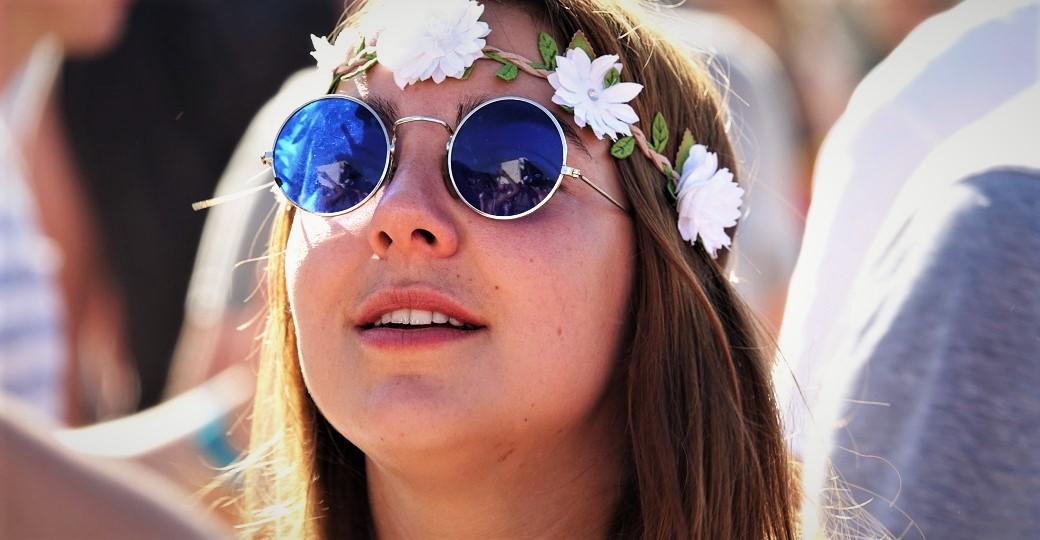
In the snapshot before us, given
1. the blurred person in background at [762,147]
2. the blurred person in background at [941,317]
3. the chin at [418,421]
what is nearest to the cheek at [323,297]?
the chin at [418,421]

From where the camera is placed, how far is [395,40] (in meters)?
2.03

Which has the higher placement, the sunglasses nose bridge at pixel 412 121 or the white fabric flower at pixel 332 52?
the white fabric flower at pixel 332 52

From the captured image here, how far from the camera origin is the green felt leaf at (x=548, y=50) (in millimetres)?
2031

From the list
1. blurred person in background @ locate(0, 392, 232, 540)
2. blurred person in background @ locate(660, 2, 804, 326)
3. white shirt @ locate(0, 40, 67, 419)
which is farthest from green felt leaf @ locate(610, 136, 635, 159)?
white shirt @ locate(0, 40, 67, 419)

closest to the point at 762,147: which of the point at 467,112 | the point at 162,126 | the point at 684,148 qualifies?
the point at 684,148

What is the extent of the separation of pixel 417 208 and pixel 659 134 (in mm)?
530

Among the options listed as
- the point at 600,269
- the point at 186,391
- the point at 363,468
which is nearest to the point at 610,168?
the point at 600,269

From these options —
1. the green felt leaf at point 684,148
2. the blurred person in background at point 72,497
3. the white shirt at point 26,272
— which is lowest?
the white shirt at point 26,272

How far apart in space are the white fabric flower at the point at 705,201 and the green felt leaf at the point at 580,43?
28cm

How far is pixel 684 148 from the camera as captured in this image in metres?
2.16

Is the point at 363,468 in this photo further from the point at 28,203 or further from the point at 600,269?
the point at 28,203

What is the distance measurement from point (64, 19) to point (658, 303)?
132 inches

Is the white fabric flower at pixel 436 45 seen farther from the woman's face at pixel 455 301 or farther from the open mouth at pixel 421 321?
the open mouth at pixel 421 321

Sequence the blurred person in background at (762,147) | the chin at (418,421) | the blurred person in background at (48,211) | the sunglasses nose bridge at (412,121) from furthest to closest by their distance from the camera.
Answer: the blurred person in background at (48,211) < the blurred person in background at (762,147) < the sunglasses nose bridge at (412,121) < the chin at (418,421)
